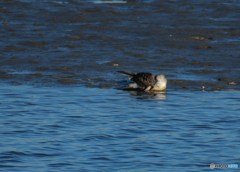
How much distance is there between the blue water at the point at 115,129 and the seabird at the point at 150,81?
9.9 inches

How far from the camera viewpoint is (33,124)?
8938 mm

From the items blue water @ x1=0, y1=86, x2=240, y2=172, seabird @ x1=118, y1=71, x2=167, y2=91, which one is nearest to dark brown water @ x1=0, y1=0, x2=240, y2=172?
blue water @ x1=0, y1=86, x2=240, y2=172

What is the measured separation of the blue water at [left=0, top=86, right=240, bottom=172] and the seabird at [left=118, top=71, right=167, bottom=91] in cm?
25

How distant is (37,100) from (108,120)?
7.11 feet

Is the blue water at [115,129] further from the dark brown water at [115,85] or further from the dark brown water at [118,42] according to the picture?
the dark brown water at [118,42]

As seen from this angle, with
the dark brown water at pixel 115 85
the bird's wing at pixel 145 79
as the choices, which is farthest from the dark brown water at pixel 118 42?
the bird's wing at pixel 145 79

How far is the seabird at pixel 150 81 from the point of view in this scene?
11570 mm

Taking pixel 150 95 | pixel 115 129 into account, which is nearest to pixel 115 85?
pixel 150 95

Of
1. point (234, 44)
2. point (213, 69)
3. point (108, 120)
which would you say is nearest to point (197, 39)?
point (234, 44)

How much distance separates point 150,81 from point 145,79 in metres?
0.12

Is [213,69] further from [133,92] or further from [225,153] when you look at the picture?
[225,153]

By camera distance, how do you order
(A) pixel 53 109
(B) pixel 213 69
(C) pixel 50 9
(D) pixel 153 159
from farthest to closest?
(C) pixel 50 9 < (B) pixel 213 69 < (A) pixel 53 109 < (D) pixel 153 159

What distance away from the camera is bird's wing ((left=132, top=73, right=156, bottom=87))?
1166 cm

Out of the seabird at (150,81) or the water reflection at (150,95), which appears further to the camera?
the seabird at (150,81)
